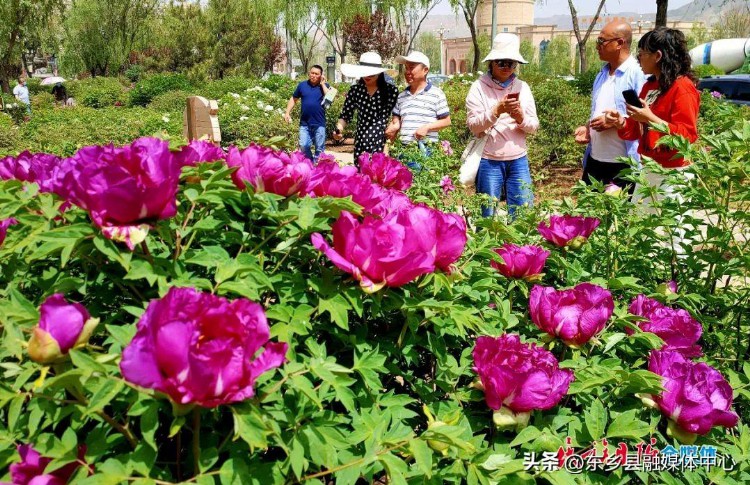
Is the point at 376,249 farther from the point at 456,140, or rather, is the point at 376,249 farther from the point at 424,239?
the point at 456,140

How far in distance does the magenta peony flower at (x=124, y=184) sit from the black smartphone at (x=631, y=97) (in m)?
2.94

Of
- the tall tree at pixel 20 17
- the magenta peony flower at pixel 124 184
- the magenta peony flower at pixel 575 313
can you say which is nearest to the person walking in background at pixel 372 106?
the magenta peony flower at pixel 575 313

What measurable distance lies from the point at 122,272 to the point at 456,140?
9.16 m

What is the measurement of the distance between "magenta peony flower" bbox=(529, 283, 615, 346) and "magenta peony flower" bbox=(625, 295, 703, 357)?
0.18m

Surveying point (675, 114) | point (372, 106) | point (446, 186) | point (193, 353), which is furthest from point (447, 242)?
point (372, 106)

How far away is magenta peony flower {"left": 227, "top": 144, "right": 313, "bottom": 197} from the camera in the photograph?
1197 millimetres

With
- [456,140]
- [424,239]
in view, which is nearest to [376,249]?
[424,239]

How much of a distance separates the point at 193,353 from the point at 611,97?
3768 millimetres

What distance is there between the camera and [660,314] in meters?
1.43

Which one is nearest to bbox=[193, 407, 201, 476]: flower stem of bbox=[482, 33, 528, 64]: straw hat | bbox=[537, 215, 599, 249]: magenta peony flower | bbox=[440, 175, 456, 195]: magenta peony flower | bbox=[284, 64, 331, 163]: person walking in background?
bbox=[537, 215, 599, 249]: magenta peony flower

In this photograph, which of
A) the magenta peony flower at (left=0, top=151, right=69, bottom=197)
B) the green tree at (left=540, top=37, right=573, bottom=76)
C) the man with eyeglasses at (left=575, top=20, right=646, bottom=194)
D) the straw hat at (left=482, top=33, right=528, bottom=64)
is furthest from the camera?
the green tree at (left=540, top=37, right=573, bottom=76)

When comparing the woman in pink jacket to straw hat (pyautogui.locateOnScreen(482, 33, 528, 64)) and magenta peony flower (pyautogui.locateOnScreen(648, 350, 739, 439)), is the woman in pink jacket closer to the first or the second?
straw hat (pyautogui.locateOnScreen(482, 33, 528, 64))

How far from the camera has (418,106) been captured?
483 cm

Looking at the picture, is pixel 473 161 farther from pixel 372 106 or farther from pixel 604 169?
pixel 372 106
